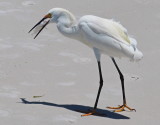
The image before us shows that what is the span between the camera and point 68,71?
37.9 feet

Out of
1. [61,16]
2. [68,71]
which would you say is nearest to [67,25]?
[61,16]

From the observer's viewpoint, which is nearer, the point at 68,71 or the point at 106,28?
the point at 106,28

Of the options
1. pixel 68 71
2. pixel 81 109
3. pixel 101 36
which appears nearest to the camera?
pixel 101 36

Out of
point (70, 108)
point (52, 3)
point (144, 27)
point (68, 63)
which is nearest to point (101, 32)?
point (70, 108)

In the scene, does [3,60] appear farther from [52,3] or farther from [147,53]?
[52,3]

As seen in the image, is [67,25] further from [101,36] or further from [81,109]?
[81,109]

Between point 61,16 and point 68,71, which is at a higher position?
point 61,16

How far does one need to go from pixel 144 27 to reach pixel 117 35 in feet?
16.4

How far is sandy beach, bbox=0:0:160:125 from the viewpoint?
9.38 meters

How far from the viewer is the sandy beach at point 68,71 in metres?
9.38

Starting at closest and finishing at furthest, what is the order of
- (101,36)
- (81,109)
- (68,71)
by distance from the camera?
(101,36) → (81,109) → (68,71)

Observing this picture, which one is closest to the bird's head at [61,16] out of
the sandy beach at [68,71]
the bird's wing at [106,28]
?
the bird's wing at [106,28]

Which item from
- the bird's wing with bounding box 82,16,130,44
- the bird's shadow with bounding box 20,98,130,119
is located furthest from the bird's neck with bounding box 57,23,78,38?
the bird's shadow with bounding box 20,98,130,119

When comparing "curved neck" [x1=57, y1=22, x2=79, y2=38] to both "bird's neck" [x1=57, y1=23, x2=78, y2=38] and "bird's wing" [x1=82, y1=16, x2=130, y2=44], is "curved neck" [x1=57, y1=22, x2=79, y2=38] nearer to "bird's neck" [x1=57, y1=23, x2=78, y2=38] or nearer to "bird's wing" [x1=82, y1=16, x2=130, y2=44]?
"bird's neck" [x1=57, y1=23, x2=78, y2=38]
